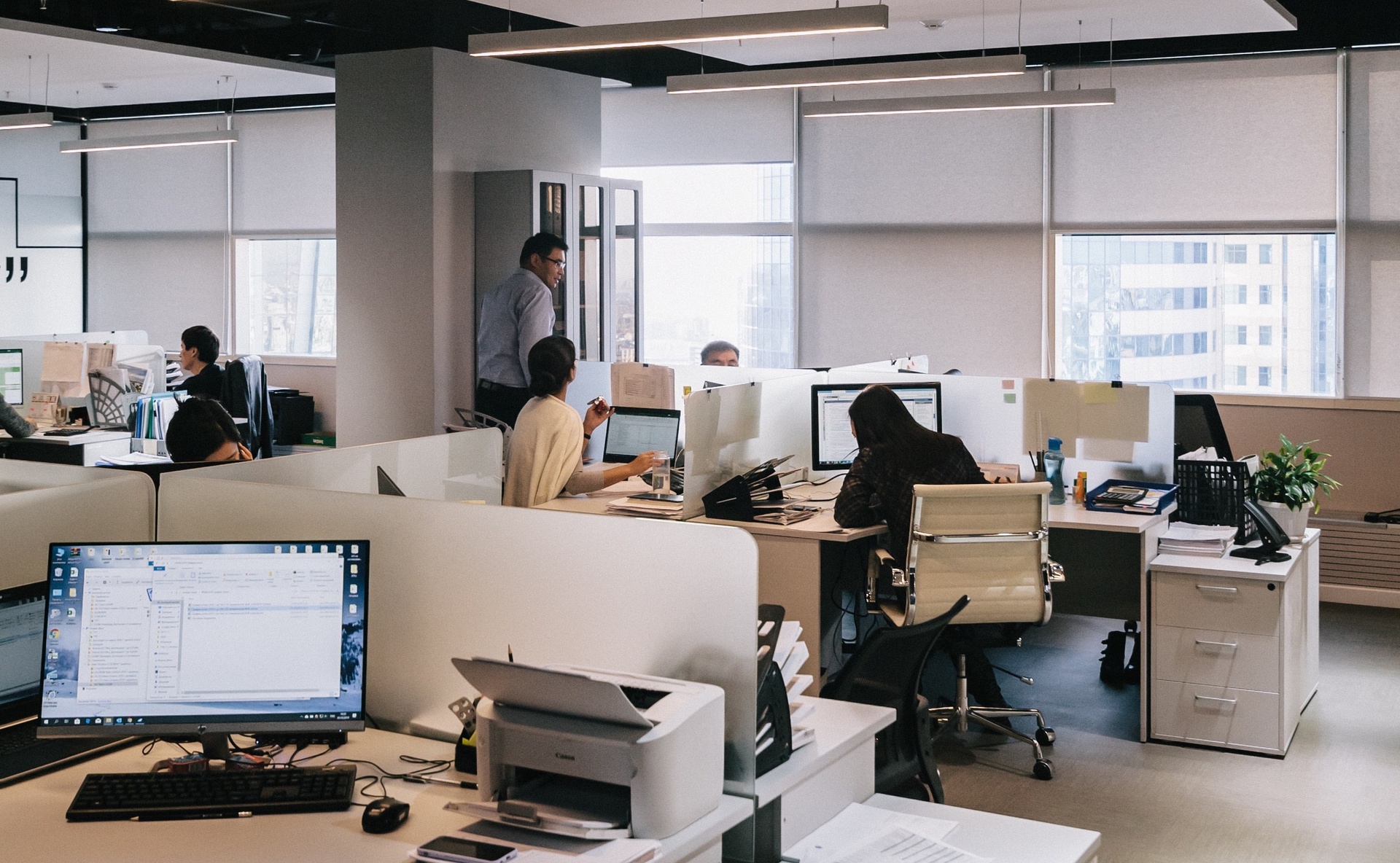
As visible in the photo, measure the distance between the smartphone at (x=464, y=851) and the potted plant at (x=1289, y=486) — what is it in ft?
12.7

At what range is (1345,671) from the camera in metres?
5.43

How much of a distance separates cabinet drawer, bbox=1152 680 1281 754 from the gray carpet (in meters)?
0.05

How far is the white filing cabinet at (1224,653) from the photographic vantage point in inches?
172

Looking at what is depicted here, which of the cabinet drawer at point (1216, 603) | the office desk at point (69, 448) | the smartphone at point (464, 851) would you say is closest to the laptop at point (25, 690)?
the smartphone at point (464, 851)

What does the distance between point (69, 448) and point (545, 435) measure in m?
3.54

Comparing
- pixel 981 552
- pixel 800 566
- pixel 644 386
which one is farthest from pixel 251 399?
pixel 981 552

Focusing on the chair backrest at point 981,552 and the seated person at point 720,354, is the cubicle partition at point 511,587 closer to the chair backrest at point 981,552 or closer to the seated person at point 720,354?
the chair backrest at point 981,552

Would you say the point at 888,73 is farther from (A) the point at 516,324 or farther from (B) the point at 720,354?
(A) the point at 516,324

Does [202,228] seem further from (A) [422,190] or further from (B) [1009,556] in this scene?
(B) [1009,556]

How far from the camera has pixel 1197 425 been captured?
530cm

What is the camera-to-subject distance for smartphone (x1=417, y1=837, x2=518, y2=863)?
6.10ft

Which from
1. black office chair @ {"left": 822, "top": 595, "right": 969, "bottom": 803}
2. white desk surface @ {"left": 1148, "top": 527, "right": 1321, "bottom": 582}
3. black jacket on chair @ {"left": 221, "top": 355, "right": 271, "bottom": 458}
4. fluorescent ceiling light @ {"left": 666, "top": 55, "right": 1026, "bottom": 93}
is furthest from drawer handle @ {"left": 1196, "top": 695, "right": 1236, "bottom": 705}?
black jacket on chair @ {"left": 221, "top": 355, "right": 271, "bottom": 458}

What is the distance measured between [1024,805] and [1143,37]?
16.4 feet

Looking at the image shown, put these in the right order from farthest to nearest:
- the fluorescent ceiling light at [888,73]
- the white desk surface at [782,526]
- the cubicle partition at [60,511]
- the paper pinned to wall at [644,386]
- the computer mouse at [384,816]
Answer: the paper pinned to wall at [644,386], the fluorescent ceiling light at [888,73], the white desk surface at [782,526], the cubicle partition at [60,511], the computer mouse at [384,816]
